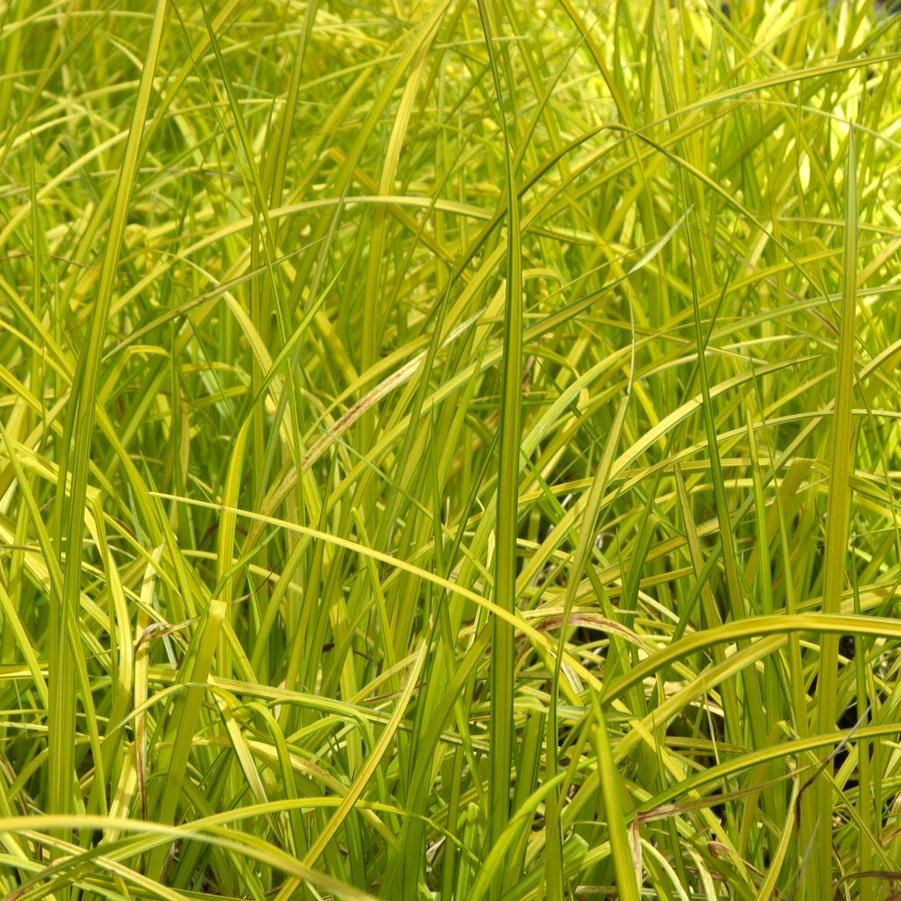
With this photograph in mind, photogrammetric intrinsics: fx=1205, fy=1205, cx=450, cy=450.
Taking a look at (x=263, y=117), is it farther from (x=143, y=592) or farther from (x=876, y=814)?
(x=876, y=814)

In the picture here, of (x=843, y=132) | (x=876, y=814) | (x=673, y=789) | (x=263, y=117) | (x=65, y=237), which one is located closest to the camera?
(x=673, y=789)

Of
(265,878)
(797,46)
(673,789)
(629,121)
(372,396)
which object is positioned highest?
(797,46)

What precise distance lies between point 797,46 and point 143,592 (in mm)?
1505

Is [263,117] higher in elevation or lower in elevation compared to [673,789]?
higher

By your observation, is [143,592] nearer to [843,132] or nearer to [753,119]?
[753,119]

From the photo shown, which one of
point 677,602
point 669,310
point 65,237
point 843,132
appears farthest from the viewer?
point 843,132

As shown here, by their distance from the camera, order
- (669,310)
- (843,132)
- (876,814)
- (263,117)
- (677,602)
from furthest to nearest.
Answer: (263,117), (843,132), (669,310), (677,602), (876,814)

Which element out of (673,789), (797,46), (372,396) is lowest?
(673,789)

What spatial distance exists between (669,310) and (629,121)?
0.80ft

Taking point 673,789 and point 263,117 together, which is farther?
point 263,117

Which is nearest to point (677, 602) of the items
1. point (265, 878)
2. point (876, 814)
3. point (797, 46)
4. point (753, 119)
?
point (876, 814)

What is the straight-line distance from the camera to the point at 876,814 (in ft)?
2.29

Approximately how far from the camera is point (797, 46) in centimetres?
Answer: 188

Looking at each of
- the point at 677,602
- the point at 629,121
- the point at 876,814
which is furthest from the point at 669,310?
the point at 876,814
